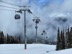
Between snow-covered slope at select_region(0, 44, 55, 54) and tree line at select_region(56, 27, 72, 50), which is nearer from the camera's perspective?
snow-covered slope at select_region(0, 44, 55, 54)

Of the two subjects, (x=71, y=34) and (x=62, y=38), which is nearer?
(x=71, y=34)

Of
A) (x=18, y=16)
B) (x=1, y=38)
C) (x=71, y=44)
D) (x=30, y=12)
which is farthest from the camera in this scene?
(x=1, y=38)

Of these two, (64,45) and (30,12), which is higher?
(30,12)

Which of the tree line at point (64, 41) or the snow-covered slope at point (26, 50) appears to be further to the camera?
the tree line at point (64, 41)

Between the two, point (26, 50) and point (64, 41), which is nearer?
point (26, 50)

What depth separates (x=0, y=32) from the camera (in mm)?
139250

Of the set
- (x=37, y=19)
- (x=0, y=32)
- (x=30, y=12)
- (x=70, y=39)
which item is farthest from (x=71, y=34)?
(x=0, y=32)

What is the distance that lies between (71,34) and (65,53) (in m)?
62.5

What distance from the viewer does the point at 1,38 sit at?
120 meters

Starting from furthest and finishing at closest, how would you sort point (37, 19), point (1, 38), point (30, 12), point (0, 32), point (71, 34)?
1. point (0, 32)
2. point (1, 38)
3. point (71, 34)
4. point (37, 19)
5. point (30, 12)

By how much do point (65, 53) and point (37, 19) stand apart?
1587 inches

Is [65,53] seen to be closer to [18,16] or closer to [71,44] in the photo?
[18,16]

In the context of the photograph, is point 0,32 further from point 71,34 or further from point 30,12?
point 30,12

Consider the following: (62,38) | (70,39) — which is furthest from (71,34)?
(62,38)
